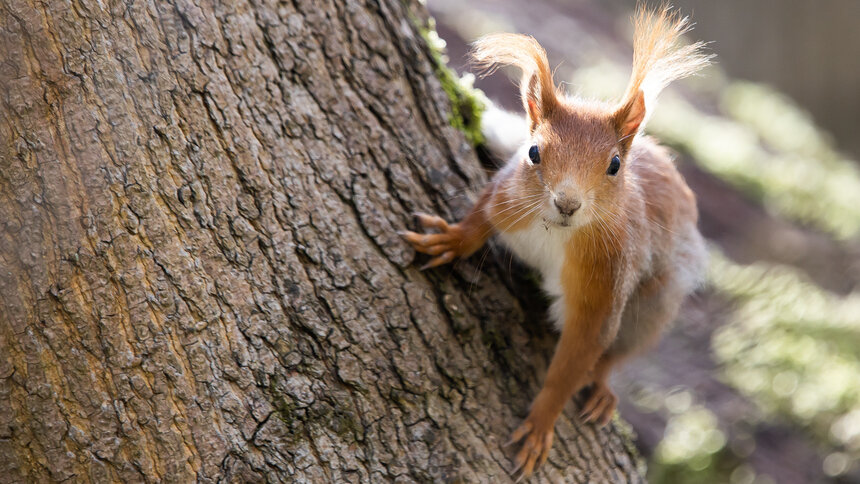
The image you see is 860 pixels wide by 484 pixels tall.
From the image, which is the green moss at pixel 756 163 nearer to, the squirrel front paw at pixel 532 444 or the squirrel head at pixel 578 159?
the squirrel head at pixel 578 159

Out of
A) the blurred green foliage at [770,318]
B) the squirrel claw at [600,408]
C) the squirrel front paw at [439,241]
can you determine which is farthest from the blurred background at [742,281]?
the squirrel claw at [600,408]

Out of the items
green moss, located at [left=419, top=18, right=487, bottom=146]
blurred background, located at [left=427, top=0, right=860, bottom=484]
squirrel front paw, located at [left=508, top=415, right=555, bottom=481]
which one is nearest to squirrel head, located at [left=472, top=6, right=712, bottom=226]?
green moss, located at [left=419, top=18, right=487, bottom=146]

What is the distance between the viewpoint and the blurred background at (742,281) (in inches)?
165

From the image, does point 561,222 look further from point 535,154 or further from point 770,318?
point 770,318

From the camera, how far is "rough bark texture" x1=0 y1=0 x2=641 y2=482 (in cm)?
179

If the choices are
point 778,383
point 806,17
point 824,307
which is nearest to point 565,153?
point 778,383

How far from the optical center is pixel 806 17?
35.5ft

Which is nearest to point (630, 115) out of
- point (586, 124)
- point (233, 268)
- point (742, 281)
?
point (586, 124)

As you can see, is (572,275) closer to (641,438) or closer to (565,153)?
(565,153)

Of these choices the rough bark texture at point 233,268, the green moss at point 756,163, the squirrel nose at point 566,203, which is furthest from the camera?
the green moss at point 756,163

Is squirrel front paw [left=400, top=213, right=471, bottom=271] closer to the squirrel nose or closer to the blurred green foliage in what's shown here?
the squirrel nose

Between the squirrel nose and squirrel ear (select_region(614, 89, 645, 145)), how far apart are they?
1.16 feet

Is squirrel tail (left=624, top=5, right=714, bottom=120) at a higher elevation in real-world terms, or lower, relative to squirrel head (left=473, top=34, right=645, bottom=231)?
higher

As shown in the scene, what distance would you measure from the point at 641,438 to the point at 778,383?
38.1 inches
